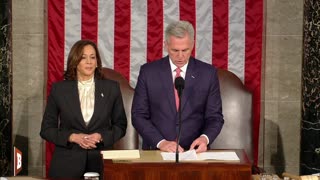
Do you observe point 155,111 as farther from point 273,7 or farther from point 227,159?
point 273,7

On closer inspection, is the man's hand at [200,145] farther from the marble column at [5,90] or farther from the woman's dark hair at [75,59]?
the marble column at [5,90]

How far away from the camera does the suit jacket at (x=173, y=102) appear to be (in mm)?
4277

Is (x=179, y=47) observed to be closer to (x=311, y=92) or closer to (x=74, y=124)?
(x=74, y=124)

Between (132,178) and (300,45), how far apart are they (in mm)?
3293

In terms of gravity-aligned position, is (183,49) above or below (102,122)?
above

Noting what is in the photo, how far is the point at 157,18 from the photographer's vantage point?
239 inches

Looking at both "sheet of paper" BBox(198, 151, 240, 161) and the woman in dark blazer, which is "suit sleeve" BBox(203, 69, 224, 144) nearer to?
"sheet of paper" BBox(198, 151, 240, 161)

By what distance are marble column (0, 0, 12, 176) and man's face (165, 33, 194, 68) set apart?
7.51 ft

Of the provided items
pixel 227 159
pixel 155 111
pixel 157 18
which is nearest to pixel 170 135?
pixel 155 111

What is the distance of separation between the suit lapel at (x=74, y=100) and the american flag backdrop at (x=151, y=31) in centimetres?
141

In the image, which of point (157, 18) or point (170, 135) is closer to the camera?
point (170, 135)

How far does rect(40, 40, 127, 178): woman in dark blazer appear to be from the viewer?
15.0 ft

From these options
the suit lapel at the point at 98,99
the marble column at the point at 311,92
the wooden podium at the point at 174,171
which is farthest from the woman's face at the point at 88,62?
the marble column at the point at 311,92

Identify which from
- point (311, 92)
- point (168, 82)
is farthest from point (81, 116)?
point (311, 92)
